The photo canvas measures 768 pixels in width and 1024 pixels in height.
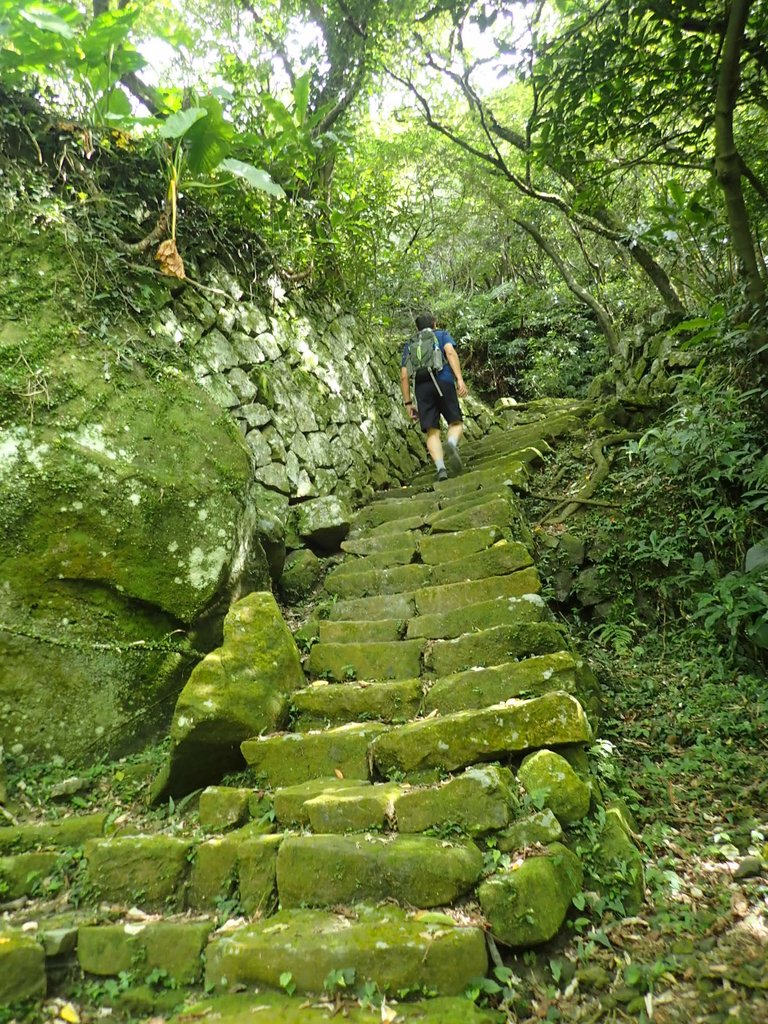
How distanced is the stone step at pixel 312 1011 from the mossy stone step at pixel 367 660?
1729 millimetres

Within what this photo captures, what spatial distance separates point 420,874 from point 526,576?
2.04 m

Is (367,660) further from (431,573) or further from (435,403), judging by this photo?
(435,403)

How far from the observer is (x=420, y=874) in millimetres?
2053

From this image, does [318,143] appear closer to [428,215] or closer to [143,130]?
[143,130]

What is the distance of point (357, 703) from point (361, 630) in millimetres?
738

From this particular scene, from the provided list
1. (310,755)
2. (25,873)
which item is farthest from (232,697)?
(25,873)

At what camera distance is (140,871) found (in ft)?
7.75

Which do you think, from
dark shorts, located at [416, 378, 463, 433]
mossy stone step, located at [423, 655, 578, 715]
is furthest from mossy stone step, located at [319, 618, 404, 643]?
dark shorts, located at [416, 378, 463, 433]

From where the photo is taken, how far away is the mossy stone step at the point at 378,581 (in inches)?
169

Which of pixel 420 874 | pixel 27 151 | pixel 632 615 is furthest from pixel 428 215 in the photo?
pixel 420 874

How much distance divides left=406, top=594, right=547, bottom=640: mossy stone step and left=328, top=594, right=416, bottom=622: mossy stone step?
11.1 inches

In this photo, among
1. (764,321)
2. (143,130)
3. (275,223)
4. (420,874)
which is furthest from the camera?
(275,223)

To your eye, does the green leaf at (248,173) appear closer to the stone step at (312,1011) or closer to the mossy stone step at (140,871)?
the mossy stone step at (140,871)

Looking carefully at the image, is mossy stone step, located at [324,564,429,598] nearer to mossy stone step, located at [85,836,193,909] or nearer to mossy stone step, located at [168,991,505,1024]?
mossy stone step, located at [85,836,193,909]
